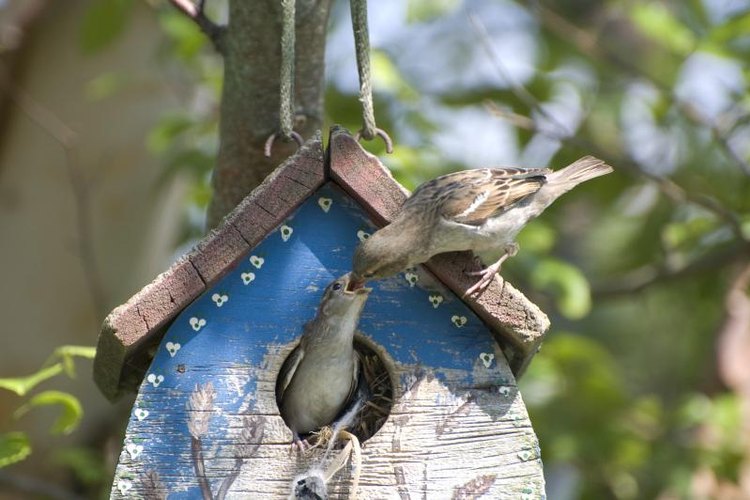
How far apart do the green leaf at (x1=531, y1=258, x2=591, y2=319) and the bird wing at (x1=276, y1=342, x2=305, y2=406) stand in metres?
2.18

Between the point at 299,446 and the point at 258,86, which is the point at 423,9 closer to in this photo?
the point at 258,86

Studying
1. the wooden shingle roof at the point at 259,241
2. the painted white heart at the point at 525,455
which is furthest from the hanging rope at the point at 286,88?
the painted white heart at the point at 525,455

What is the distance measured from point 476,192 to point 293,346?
29.2 inches

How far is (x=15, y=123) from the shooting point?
6.20 m

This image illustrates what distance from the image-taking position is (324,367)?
2998 mm

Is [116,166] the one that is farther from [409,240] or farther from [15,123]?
[409,240]

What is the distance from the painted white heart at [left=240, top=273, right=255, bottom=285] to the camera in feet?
9.81

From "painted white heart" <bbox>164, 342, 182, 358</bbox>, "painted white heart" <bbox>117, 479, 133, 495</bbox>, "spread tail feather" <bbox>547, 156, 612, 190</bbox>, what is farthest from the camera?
"spread tail feather" <bbox>547, 156, 612, 190</bbox>

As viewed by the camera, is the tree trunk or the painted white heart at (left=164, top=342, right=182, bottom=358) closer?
the painted white heart at (left=164, top=342, right=182, bottom=358)

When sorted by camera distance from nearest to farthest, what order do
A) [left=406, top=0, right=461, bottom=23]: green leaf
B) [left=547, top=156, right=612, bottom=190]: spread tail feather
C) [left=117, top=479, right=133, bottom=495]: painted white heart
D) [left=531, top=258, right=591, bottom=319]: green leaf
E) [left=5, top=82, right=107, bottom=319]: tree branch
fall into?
[left=117, top=479, right=133, bottom=495]: painted white heart → [left=547, top=156, right=612, bottom=190]: spread tail feather → [left=531, top=258, right=591, bottom=319]: green leaf → [left=406, top=0, right=461, bottom=23]: green leaf → [left=5, top=82, right=107, bottom=319]: tree branch

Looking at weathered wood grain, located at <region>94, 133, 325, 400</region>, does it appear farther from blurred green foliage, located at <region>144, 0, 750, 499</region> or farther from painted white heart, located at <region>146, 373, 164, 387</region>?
blurred green foliage, located at <region>144, 0, 750, 499</region>

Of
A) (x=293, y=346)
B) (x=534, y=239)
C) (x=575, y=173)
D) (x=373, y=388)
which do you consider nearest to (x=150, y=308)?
(x=293, y=346)

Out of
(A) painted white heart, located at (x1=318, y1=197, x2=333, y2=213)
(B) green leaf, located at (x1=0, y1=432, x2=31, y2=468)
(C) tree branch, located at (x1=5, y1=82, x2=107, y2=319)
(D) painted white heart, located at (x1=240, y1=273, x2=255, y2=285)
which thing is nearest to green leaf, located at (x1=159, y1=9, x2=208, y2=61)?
(C) tree branch, located at (x1=5, y1=82, x2=107, y2=319)

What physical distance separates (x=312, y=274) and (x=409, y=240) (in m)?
0.33
